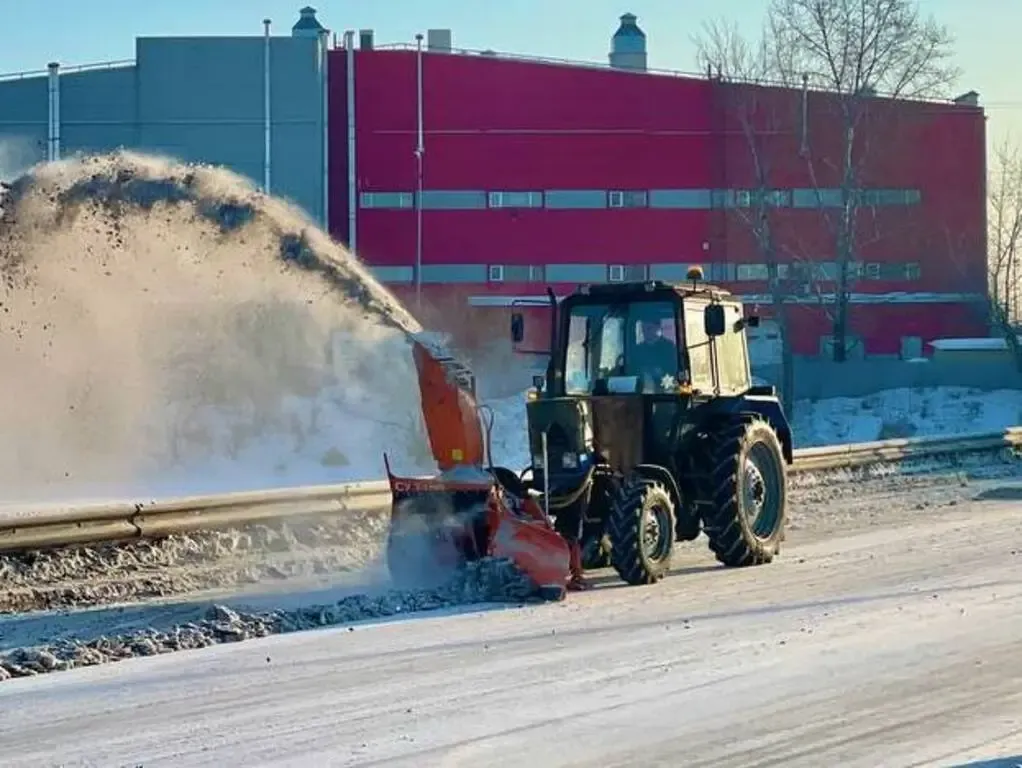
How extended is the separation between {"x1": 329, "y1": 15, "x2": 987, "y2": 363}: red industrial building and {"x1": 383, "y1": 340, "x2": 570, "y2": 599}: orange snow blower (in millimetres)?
34775

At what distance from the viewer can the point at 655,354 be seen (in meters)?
14.4

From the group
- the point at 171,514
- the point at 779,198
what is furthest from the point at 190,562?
the point at 779,198

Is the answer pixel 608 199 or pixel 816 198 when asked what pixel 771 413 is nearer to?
pixel 816 198

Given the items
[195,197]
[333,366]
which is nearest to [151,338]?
[333,366]

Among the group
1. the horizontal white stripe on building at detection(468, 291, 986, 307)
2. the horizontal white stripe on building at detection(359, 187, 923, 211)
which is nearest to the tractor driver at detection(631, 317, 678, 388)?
the horizontal white stripe on building at detection(359, 187, 923, 211)

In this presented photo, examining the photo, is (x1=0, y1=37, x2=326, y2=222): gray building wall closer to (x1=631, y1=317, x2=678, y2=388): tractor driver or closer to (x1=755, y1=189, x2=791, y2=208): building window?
(x1=755, y1=189, x2=791, y2=208): building window

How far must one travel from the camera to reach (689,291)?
14.4 metres

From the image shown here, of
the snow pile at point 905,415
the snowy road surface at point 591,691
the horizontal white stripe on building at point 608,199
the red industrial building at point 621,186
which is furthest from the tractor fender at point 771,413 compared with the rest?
the horizontal white stripe on building at point 608,199

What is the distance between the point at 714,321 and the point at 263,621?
470 cm

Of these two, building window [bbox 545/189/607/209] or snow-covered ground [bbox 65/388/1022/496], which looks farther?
building window [bbox 545/189/607/209]

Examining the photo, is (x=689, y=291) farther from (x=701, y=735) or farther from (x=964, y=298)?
(x=964, y=298)

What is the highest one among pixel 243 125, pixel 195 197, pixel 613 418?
pixel 243 125

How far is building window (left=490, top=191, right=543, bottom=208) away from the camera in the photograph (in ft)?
163

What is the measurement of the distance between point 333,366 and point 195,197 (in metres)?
16.1
